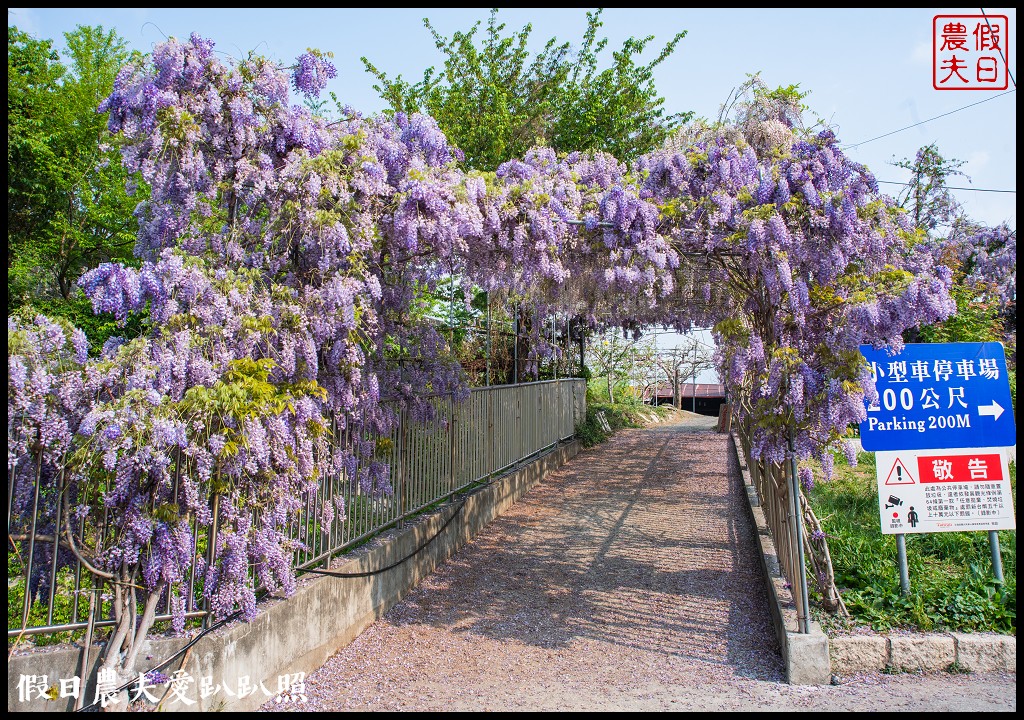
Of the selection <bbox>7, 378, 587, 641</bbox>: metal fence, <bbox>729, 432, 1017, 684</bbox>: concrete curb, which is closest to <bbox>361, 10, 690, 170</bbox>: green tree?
<bbox>7, 378, 587, 641</bbox>: metal fence

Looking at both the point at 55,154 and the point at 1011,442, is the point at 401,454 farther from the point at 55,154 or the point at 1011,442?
the point at 55,154

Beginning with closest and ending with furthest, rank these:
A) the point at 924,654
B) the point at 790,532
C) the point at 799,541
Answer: the point at 924,654 < the point at 799,541 < the point at 790,532

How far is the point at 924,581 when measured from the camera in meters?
4.99

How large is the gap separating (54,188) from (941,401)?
1687cm

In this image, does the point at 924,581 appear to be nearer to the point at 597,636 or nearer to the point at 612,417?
the point at 597,636

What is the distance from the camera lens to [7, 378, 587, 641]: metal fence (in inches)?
139

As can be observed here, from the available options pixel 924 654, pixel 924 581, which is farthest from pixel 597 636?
pixel 924 581

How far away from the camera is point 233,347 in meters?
4.18

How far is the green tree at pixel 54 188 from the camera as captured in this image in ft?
46.3

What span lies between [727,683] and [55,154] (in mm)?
16452

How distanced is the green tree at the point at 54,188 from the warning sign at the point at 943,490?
13.5 meters

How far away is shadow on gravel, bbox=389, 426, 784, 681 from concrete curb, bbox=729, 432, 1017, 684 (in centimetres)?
21

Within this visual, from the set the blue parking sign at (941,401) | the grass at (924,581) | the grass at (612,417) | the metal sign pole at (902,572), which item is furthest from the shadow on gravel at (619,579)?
the grass at (612,417)

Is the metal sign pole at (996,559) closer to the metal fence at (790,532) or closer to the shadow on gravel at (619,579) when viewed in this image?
the metal fence at (790,532)
